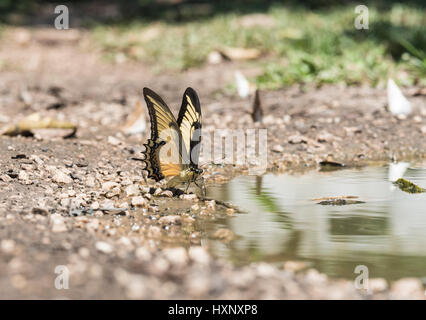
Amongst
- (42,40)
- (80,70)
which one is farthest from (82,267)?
(42,40)

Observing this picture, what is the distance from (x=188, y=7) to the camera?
12.9m

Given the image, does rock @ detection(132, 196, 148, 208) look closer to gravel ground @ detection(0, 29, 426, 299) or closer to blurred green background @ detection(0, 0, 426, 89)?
gravel ground @ detection(0, 29, 426, 299)

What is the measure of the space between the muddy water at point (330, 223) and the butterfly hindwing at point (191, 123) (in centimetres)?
28

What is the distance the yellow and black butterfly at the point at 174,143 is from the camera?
3.73m

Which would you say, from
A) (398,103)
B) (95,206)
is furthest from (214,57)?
(95,206)

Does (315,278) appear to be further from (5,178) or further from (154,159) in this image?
(5,178)

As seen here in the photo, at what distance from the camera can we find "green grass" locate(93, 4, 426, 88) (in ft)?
22.4

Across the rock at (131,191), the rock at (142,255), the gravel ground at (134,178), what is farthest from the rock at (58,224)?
the rock at (131,191)

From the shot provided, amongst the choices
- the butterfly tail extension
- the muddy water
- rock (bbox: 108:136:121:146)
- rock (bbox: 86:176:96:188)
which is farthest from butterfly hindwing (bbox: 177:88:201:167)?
rock (bbox: 108:136:121:146)

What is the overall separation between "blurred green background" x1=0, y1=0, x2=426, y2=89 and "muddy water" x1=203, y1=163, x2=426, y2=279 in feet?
8.67

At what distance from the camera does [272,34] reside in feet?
30.2
